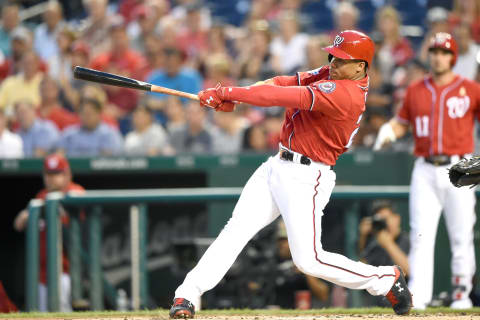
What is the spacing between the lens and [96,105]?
8828mm

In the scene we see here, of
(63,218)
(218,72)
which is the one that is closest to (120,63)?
(218,72)

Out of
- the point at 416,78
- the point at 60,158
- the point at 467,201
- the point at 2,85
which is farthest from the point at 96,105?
the point at 467,201

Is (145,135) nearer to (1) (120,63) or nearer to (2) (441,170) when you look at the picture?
(1) (120,63)

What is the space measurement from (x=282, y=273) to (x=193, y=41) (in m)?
4.58

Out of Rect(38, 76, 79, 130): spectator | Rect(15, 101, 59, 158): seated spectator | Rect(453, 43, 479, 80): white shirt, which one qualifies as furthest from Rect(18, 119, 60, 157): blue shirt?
Rect(453, 43, 479, 80): white shirt

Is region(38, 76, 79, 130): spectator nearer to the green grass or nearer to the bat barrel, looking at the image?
the green grass

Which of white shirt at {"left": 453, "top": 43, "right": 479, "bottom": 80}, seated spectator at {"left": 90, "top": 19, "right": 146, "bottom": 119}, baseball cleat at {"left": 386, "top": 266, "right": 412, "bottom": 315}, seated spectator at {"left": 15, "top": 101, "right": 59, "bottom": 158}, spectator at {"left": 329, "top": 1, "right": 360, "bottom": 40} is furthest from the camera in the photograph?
seated spectator at {"left": 90, "top": 19, "right": 146, "bottom": 119}

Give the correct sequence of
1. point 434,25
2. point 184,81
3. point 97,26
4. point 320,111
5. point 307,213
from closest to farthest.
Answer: point 320,111, point 307,213, point 434,25, point 184,81, point 97,26

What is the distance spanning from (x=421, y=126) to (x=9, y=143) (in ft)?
14.2

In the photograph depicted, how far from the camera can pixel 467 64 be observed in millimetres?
8656

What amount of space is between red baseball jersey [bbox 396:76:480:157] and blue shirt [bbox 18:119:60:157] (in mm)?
3869

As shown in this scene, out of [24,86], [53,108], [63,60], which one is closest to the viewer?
[53,108]

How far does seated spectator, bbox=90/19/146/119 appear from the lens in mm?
10102

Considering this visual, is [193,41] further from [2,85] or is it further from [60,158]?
[60,158]
